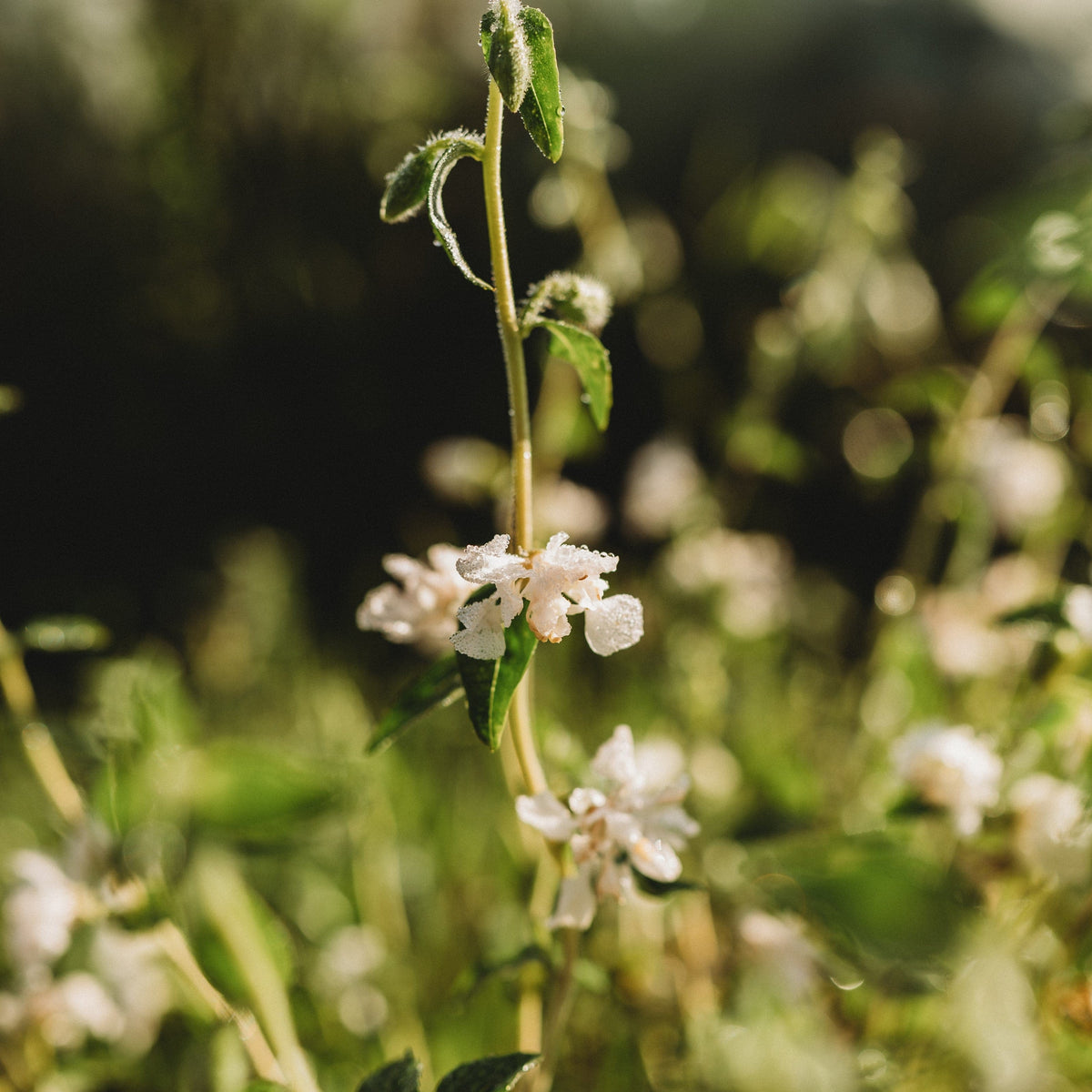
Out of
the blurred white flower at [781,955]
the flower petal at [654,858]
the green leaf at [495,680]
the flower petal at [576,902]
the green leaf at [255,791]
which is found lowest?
the blurred white flower at [781,955]

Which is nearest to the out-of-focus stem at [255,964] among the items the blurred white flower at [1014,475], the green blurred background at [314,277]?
the blurred white flower at [1014,475]

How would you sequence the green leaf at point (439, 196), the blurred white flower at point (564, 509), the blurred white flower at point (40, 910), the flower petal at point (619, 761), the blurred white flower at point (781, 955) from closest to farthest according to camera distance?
the green leaf at point (439, 196) → the flower petal at point (619, 761) → the blurred white flower at point (40, 910) → the blurred white flower at point (781, 955) → the blurred white flower at point (564, 509)

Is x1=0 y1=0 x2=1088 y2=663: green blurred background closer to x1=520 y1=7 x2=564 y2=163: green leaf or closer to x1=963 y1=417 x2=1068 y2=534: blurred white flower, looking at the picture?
x1=963 y1=417 x2=1068 y2=534: blurred white flower

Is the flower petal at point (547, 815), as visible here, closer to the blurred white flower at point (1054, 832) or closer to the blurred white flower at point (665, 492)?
the blurred white flower at point (1054, 832)

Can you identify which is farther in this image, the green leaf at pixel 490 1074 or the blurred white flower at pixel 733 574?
the blurred white flower at pixel 733 574

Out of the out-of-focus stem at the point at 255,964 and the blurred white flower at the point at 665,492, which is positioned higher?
the blurred white flower at the point at 665,492

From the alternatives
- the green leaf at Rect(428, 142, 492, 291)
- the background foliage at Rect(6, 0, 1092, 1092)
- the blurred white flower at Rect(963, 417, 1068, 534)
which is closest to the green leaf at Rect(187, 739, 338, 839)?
the background foliage at Rect(6, 0, 1092, 1092)

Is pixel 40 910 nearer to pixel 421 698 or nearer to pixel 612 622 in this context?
pixel 421 698
